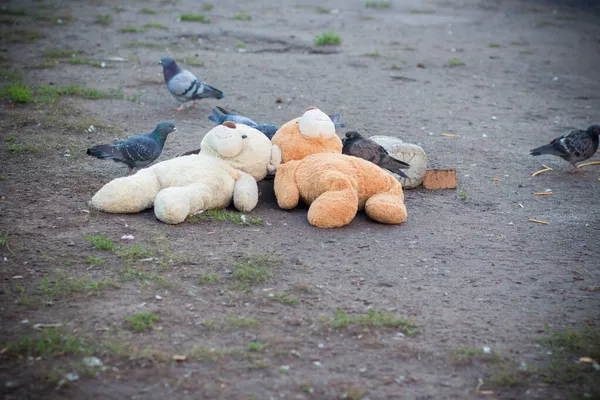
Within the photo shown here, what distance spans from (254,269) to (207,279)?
29 cm

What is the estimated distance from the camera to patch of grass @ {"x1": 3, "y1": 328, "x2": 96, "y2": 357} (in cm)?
289

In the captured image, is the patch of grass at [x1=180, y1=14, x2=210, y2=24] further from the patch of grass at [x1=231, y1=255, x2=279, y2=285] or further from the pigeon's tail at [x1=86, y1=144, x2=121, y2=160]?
the patch of grass at [x1=231, y1=255, x2=279, y2=285]

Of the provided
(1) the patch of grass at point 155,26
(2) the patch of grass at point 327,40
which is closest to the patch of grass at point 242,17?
(1) the patch of grass at point 155,26

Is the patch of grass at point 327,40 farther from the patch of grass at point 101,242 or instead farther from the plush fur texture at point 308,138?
the patch of grass at point 101,242

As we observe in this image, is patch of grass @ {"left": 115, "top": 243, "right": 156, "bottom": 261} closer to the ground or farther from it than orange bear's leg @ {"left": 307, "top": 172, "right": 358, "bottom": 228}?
closer to the ground

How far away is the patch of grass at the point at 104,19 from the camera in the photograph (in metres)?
12.1

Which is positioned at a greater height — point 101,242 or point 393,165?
point 393,165

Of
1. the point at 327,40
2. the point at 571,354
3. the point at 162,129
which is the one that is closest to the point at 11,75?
the point at 162,129

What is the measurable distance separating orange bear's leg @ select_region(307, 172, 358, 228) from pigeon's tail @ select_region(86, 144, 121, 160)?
1.59m

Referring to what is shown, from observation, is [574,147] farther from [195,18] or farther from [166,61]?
[195,18]

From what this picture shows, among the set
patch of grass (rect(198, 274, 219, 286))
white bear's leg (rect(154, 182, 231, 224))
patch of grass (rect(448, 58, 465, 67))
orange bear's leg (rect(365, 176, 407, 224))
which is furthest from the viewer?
patch of grass (rect(448, 58, 465, 67))

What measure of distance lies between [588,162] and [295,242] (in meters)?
3.71

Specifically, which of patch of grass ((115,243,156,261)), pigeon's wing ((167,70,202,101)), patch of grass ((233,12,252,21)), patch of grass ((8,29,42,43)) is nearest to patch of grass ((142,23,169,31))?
patch of grass ((233,12,252,21))

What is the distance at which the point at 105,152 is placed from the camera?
478cm
